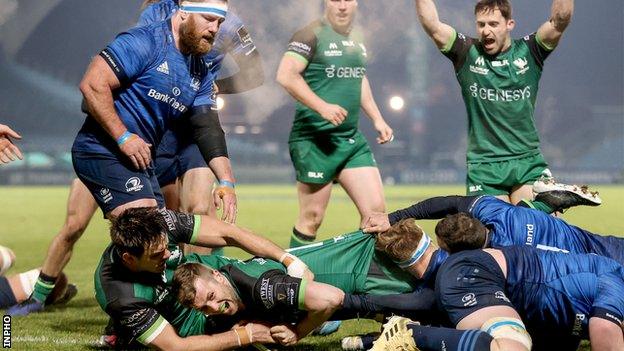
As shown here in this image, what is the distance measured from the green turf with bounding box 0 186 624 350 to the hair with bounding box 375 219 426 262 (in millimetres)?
872

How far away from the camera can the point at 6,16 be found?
44312 millimetres

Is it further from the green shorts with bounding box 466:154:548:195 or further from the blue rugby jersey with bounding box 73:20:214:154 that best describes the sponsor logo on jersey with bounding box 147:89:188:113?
the green shorts with bounding box 466:154:548:195

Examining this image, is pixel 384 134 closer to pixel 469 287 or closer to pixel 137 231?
pixel 469 287

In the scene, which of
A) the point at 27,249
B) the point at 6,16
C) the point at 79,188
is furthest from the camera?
the point at 6,16

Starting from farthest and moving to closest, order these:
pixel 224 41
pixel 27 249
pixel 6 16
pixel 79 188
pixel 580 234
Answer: pixel 6 16, pixel 27 249, pixel 224 41, pixel 79 188, pixel 580 234

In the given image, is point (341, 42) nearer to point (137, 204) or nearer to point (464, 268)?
point (137, 204)

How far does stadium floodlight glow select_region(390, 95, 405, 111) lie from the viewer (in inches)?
1925

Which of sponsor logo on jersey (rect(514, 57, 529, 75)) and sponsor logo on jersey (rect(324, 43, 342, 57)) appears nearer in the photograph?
sponsor logo on jersey (rect(514, 57, 529, 75))

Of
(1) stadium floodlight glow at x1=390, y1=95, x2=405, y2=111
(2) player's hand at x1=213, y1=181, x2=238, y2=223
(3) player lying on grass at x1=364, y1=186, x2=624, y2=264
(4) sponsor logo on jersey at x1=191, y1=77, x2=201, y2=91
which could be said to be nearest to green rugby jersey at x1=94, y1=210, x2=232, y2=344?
(2) player's hand at x1=213, y1=181, x2=238, y2=223

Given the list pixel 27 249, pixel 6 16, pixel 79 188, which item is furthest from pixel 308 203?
pixel 6 16

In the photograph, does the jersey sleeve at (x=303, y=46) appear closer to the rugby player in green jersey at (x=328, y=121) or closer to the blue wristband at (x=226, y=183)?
the rugby player in green jersey at (x=328, y=121)

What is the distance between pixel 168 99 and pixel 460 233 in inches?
87.6

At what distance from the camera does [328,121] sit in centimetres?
858

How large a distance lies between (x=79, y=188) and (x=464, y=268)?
3759 mm
